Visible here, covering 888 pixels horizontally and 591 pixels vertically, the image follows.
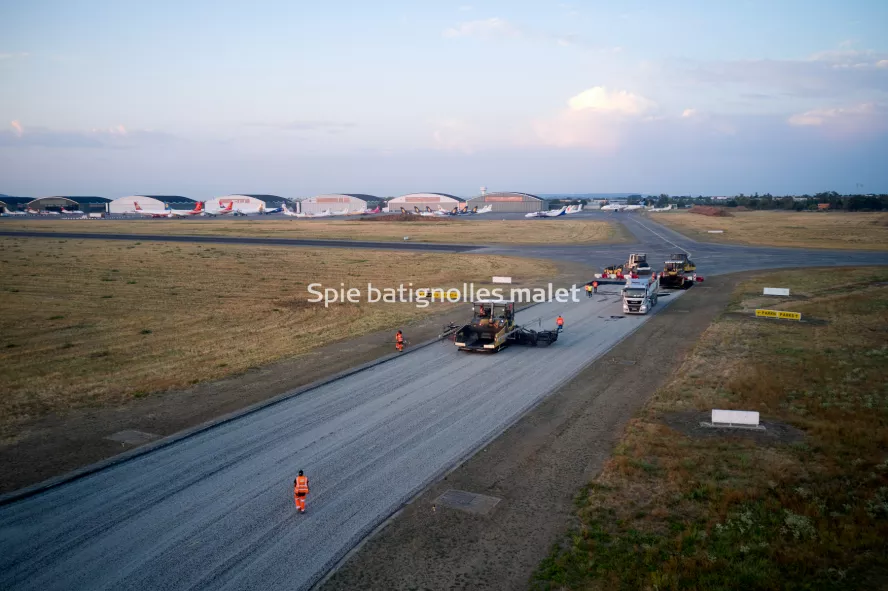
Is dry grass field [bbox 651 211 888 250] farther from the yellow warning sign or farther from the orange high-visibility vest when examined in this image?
the orange high-visibility vest

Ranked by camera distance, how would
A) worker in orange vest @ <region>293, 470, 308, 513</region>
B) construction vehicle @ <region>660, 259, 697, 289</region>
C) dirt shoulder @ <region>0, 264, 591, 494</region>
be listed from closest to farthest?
1. worker in orange vest @ <region>293, 470, 308, 513</region>
2. dirt shoulder @ <region>0, 264, 591, 494</region>
3. construction vehicle @ <region>660, 259, 697, 289</region>

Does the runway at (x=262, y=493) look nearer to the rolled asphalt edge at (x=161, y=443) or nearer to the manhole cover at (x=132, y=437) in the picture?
the rolled asphalt edge at (x=161, y=443)

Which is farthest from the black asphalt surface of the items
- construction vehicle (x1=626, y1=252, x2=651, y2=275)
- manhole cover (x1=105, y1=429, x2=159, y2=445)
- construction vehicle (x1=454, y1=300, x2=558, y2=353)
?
construction vehicle (x1=626, y1=252, x2=651, y2=275)

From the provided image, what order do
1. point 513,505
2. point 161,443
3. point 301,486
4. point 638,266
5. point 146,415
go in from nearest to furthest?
point 301,486, point 513,505, point 161,443, point 146,415, point 638,266

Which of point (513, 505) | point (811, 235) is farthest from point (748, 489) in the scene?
point (811, 235)

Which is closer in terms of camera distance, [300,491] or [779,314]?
[300,491]

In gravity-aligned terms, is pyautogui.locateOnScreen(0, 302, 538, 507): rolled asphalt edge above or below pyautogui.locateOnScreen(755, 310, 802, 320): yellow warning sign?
below

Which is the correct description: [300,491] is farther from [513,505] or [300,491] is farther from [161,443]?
[161,443]
